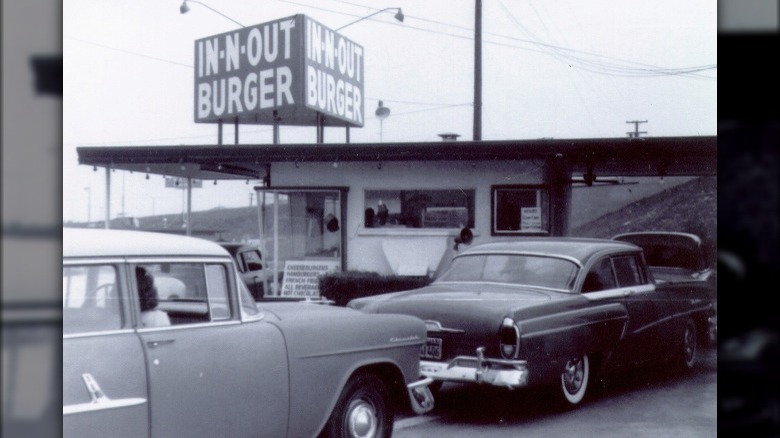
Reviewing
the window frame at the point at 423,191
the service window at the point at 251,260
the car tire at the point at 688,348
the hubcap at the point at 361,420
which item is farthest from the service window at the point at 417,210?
the hubcap at the point at 361,420

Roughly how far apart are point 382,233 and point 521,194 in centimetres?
46

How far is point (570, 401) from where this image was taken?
2633 millimetres

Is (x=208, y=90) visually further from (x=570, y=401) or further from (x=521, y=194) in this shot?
(x=570, y=401)

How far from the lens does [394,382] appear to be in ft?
10.3

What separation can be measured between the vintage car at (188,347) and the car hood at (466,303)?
93 mm

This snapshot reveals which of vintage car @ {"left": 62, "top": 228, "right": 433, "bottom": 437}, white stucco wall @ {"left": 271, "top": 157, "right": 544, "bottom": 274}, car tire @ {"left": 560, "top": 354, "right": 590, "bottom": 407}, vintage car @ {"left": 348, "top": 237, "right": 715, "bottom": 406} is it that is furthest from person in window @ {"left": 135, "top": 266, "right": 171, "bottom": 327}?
car tire @ {"left": 560, "top": 354, "right": 590, "bottom": 407}

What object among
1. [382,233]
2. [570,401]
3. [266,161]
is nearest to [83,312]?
[266,161]

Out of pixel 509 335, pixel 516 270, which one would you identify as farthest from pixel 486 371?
pixel 516 270

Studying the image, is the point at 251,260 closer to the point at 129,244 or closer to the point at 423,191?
the point at 129,244

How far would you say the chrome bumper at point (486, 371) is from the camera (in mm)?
2742

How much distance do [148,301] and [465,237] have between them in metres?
1.02

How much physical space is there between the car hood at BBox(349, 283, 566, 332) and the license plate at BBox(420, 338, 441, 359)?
10cm

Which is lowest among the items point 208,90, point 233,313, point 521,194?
point 233,313

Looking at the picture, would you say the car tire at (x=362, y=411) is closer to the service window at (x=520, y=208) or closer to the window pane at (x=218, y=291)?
the window pane at (x=218, y=291)
